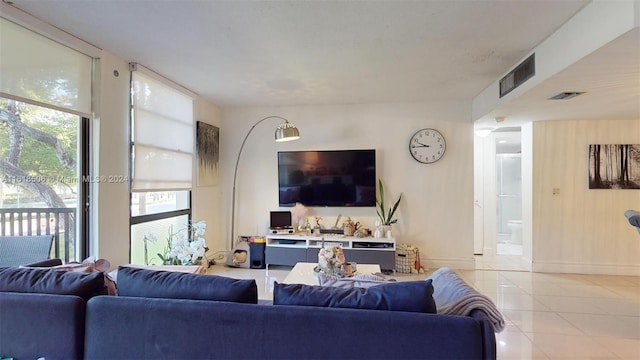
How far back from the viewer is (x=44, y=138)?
2.61 m

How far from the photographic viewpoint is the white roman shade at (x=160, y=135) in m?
3.39

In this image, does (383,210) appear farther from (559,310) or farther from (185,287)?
(185,287)

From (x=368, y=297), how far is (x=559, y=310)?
2.81 meters

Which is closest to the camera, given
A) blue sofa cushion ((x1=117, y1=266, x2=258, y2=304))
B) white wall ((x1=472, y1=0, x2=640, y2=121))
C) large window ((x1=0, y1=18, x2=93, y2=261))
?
blue sofa cushion ((x1=117, y1=266, x2=258, y2=304))

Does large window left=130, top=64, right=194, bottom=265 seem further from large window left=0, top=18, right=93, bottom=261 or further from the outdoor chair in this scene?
the outdoor chair

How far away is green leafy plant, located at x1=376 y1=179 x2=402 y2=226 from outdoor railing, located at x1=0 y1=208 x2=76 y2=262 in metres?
3.60

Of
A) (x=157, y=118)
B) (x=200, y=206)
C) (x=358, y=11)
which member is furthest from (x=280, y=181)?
(x=358, y=11)

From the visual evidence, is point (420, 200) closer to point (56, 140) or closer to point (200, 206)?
point (200, 206)

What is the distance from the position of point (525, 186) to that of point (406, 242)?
1.95 meters

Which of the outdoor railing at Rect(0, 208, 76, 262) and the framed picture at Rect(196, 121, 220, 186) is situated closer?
the outdoor railing at Rect(0, 208, 76, 262)

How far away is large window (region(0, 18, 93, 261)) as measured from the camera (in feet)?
7.59

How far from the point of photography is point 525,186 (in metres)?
4.74

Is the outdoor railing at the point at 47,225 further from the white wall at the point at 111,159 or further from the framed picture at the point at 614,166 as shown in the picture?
the framed picture at the point at 614,166

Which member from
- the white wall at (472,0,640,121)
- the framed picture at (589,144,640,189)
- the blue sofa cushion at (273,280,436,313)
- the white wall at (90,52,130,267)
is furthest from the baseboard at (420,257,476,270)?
the white wall at (90,52,130,267)
